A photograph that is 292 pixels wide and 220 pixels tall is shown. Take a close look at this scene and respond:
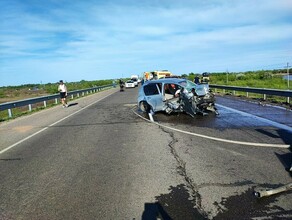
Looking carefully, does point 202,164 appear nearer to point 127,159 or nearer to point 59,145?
point 127,159

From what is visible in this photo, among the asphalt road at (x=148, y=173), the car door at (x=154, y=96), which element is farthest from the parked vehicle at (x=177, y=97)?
the asphalt road at (x=148, y=173)

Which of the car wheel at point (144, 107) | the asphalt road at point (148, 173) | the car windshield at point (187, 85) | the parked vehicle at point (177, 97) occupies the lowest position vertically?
the asphalt road at point (148, 173)

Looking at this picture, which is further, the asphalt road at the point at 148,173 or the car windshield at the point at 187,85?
the car windshield at the point at 187,85

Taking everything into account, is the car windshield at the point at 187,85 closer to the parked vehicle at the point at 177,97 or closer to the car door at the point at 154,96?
the parked vehicle at the point at 177,97

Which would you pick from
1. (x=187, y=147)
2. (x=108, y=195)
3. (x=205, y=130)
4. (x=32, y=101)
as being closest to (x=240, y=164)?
(x=187, y=147)

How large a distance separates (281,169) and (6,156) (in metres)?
6.66

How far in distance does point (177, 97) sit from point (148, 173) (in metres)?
9.21

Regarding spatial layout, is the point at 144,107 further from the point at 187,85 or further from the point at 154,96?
the point at 187,85

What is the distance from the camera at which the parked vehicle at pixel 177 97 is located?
1442cm

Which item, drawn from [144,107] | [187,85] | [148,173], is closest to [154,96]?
[144,107]

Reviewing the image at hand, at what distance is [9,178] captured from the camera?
6414 millimetres

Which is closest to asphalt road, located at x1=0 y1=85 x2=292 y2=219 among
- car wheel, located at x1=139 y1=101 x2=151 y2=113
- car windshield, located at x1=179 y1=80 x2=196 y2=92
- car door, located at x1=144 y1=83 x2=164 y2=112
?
car windshield, located at x1=179 y1=80 x2=196 y2=92

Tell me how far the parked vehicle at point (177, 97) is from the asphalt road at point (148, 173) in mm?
3229

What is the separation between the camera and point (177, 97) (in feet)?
49.8
